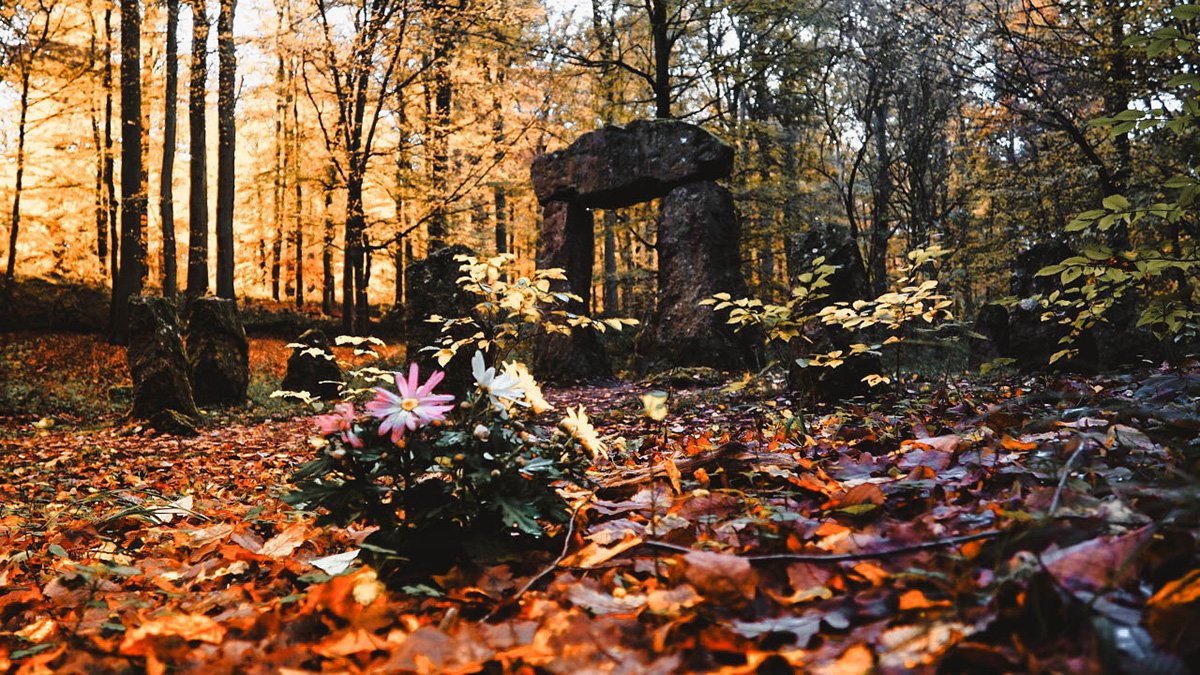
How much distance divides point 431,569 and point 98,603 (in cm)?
77

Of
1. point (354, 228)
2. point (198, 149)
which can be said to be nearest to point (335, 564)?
point (354, 228)

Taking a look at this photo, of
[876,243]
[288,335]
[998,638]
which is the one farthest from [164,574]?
[288,335]

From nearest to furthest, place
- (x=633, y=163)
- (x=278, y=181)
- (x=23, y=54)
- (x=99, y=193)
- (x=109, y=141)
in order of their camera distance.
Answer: (x=633, y=163) < (x=23, y=54) < (x=109, y=141) < (x=99, y=193) < (x=278, y=181)

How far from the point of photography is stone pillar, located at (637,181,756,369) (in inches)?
305

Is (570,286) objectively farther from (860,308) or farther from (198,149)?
(198,149)

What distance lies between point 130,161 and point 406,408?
41.1 feet

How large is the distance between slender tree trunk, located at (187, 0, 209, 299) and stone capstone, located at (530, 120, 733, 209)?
24.8ft

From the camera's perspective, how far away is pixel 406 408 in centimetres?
130

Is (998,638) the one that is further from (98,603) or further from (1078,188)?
(1078,188)

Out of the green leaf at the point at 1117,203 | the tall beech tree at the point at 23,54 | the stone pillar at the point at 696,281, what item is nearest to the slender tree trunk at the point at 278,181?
the tall beech tree at the point at 23,54

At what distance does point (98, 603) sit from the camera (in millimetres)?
1422

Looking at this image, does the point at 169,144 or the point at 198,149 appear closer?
the point at 198,149

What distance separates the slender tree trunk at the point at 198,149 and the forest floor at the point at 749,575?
37.2 feet

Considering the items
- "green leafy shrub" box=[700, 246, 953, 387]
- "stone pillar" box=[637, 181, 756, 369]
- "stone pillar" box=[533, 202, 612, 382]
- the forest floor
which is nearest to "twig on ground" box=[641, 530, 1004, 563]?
the forest floor
